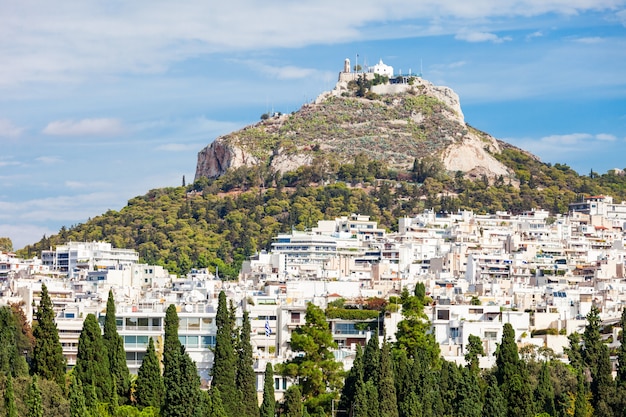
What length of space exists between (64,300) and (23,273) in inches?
699

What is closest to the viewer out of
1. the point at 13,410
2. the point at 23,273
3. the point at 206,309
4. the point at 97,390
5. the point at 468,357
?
the point at 13,410

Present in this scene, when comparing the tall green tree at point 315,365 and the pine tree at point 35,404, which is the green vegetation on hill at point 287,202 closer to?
the tall green tree at point 315,365

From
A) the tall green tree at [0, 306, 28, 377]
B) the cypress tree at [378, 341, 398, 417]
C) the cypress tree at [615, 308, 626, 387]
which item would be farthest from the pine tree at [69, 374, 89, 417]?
Answer: the cypress tree at [615, 308, 626, 387]

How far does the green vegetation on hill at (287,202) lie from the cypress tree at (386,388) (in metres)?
77.2

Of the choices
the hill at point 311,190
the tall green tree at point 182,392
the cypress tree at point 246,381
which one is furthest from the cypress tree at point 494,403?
the hill at point 311,190

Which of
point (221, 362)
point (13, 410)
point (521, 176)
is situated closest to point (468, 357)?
point (221, 362)

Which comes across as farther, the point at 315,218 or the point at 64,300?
the point at 315,218

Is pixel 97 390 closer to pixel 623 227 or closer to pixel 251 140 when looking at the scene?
pixel 623 227

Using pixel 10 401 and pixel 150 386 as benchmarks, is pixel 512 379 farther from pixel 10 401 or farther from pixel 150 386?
A: pixel 10 401

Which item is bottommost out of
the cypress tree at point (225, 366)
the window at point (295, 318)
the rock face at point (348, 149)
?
the cypress tree at point (225, 366)

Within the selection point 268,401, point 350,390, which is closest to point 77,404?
point 268,401

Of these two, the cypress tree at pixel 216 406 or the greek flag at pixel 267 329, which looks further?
the greek flag at pixel 267 329

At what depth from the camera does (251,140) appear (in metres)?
198

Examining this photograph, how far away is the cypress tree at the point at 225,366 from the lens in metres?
67.1
